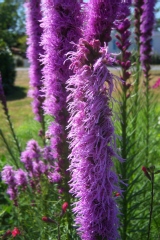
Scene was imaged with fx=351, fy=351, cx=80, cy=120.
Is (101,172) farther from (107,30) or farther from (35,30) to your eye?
(35,30)

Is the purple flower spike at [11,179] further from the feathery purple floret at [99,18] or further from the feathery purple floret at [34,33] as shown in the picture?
the feathery purple floret at [99,18]

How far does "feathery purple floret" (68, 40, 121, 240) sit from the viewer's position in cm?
141

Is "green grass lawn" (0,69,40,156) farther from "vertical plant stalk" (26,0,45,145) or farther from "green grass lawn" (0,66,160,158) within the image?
"vertical plant stalk" (26,0,45,145)

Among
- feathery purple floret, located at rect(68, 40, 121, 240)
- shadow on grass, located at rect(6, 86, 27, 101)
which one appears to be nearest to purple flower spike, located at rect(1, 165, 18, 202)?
feathery purple floret, located at rect(68, 40, 121, 240)

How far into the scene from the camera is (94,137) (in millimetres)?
1498

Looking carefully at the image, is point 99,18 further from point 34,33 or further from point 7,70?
point 7,70

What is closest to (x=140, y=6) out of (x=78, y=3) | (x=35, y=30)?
(x=35, y=30)

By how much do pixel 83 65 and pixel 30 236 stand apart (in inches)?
68.2

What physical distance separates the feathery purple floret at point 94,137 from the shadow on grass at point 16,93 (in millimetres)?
12371

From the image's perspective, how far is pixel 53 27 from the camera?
7.02ft

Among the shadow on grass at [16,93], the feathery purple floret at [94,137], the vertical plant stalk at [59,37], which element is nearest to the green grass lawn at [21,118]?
the shadow on grass at [16,93]

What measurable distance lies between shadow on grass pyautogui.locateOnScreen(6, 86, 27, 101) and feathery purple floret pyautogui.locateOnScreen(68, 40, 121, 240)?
1237 centimetres

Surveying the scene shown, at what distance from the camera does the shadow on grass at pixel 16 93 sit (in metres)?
14.2

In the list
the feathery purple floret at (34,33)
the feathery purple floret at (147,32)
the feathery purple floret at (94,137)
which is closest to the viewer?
the feathery purple floret at (94,137)
